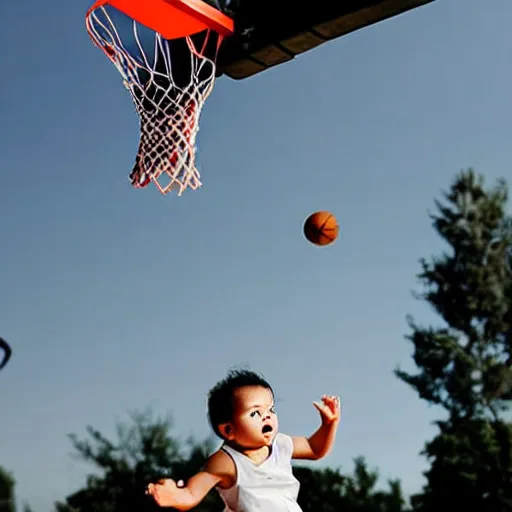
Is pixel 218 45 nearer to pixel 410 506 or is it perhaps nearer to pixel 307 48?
pixel 307 48

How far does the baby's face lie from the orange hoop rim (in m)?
1.56

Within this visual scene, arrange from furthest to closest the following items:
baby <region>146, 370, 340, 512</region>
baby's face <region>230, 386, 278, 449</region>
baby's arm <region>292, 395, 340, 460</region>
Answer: baby's arm <region>292, 395, 340, 460</region> < baby's face <region>230, 386, 278, 449</region> < baby <region>146, 370, 340, 512</region>

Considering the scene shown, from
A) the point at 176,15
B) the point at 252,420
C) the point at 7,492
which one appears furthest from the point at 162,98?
the point at 7,492

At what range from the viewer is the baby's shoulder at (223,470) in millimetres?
2580

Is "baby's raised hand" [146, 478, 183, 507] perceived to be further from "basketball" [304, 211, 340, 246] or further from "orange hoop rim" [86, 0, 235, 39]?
"orange hoop rim" [86, 0, 235, 39]

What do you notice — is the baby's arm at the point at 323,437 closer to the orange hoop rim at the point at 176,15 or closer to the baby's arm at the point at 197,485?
the baby's arm at the point at 197,485

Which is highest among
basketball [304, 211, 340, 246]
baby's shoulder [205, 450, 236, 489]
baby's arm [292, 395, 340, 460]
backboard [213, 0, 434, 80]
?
backboard [213, 0, 434, 80]

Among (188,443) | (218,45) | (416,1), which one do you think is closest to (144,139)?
(218,45)

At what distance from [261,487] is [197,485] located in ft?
0.62

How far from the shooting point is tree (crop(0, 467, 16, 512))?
9.95m

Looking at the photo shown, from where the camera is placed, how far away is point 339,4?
10.5 feet

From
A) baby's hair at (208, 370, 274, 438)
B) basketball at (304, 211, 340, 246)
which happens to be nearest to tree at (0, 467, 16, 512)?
basketball at (304, 211, 340, 246)

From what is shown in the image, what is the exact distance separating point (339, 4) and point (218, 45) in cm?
59

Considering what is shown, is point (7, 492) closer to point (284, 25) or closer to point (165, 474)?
point (165, 474)
